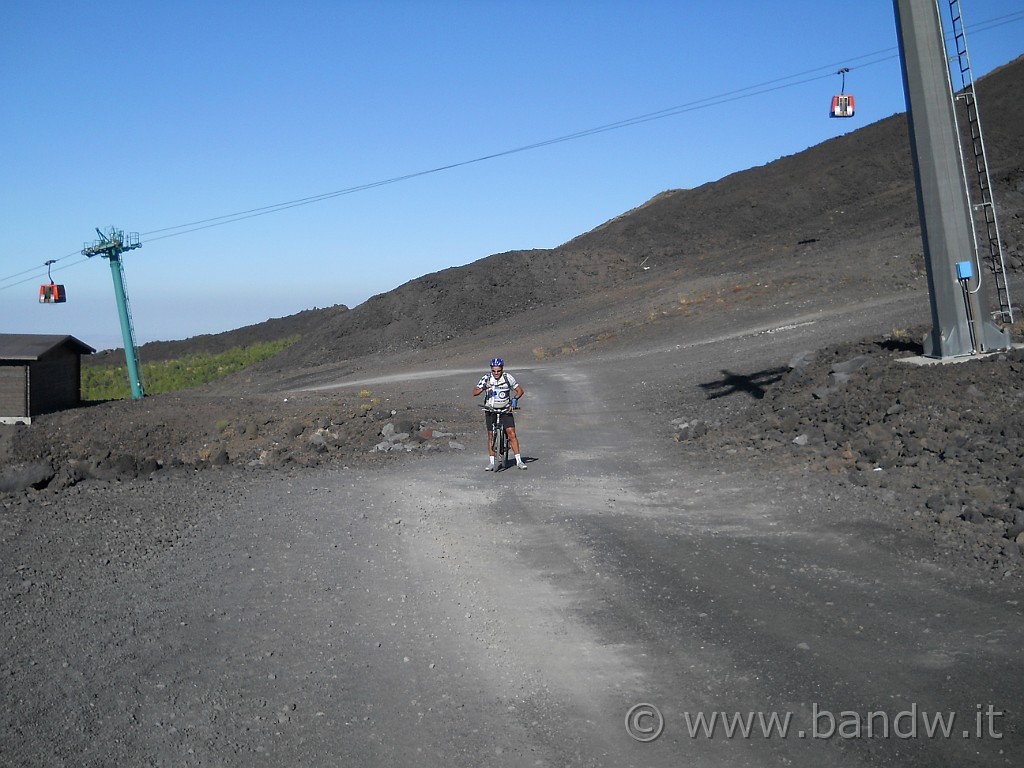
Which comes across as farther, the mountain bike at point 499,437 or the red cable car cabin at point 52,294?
the red cable car cabin at point 52,294

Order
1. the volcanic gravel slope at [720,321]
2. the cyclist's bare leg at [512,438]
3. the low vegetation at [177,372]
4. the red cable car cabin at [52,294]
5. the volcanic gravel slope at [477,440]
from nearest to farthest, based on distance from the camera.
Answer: the volcanic gravel slope at [477,440], the volcanic gravel slope at [720,321], the cyclist's bare leg at [512,438], the red cable car cabin at [52,294], the low vegetation at [177,372]

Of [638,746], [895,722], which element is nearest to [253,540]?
[638,746]

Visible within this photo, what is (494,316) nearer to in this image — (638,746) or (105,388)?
(105,388)

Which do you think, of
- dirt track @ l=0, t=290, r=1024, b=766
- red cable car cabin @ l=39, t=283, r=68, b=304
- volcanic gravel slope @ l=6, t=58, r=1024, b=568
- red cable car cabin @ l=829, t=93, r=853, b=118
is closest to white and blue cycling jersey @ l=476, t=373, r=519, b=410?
dirt track @ l=0, t=290, r=1024, b=766

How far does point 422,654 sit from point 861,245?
39970 millimetres

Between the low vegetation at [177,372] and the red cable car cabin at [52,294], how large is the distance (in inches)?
244

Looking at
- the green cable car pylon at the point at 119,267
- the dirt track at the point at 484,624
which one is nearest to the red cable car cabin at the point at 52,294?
the green cable car pylon at the point at 119,267

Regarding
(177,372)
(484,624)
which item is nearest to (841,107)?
(484,624)

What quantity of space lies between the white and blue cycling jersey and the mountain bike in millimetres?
79

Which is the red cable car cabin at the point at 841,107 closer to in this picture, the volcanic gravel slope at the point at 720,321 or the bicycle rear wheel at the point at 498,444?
the volcanic gravel slope at the point at 720,321

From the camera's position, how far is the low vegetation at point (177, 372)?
53759mm

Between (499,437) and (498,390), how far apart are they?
74cm

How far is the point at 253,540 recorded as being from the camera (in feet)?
33.5

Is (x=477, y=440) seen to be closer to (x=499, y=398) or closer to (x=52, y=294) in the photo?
(x=499, y=398)
